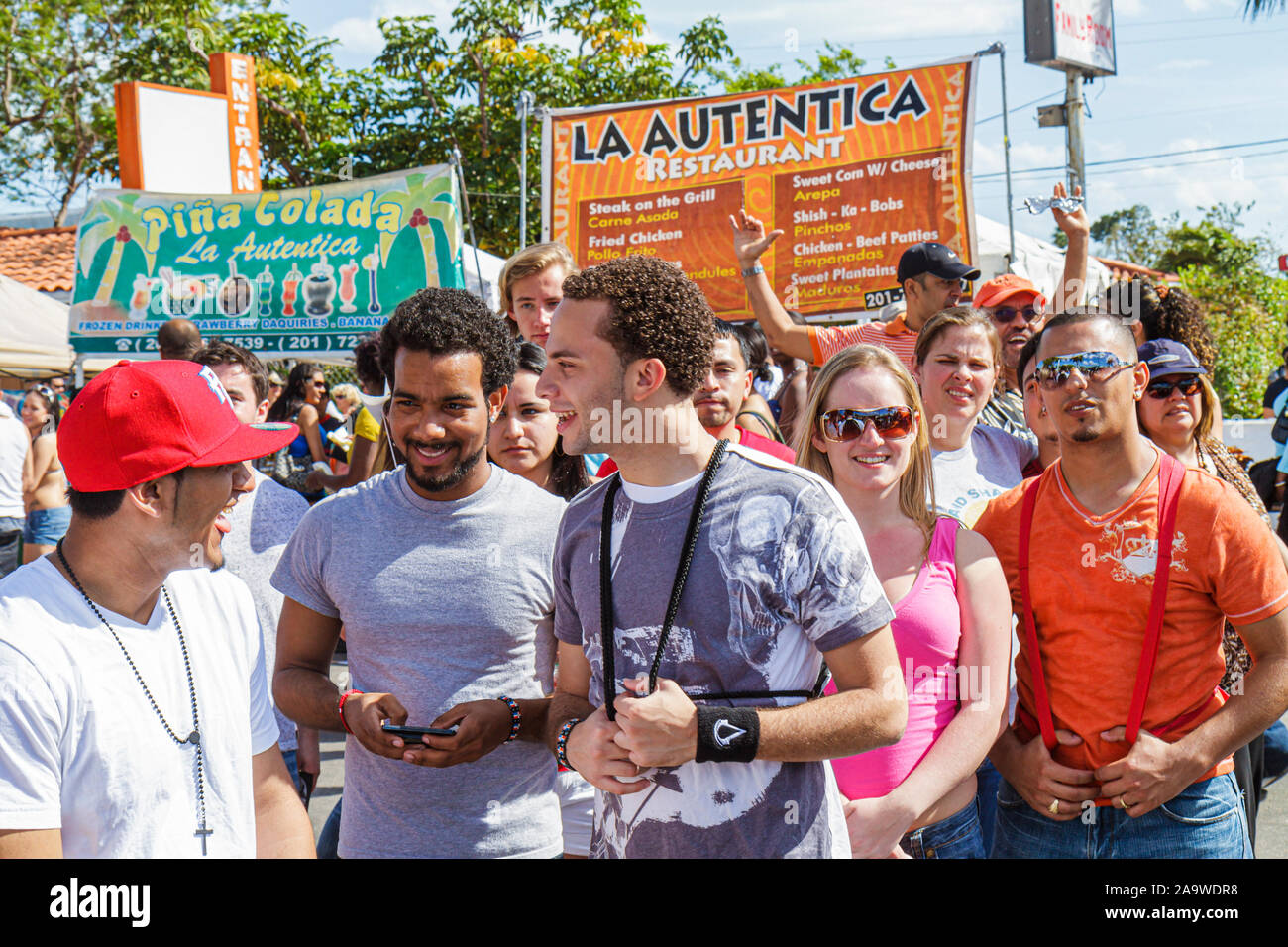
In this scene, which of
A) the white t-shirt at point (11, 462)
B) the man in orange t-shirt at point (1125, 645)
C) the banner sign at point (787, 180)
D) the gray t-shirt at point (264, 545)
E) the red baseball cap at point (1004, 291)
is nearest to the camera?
the man in orange t-shirt at point (1125, 645)

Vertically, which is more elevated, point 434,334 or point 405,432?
point 434,334

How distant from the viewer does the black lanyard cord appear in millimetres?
1882

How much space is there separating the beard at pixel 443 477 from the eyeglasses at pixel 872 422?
0.91 meters

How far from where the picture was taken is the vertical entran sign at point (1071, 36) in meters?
14.1

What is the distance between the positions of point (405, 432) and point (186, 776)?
3.12ft

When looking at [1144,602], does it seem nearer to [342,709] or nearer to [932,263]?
[342,709]

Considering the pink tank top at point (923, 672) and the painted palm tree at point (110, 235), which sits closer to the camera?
the pink tank top at point (923, 672)

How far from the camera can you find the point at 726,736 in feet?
5.86

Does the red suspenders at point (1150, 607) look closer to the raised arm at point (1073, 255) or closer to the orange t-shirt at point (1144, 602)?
the orange t-shirt at point (1144, 602)

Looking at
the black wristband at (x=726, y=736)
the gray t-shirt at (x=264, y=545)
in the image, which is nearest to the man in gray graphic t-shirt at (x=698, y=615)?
the black wristband at (x=726, y=736)

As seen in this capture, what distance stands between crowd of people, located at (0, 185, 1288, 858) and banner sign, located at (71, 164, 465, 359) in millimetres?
6355

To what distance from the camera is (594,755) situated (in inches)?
74.3
